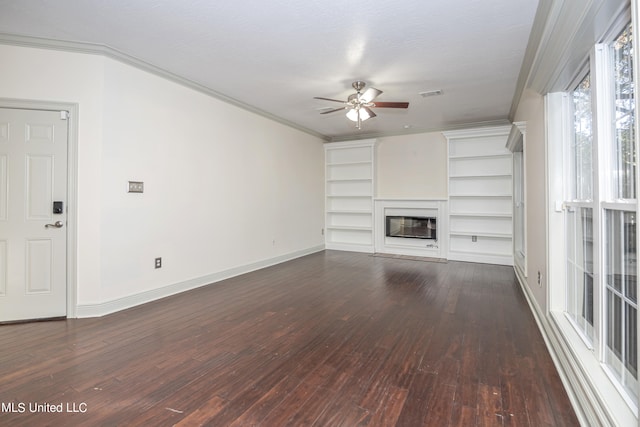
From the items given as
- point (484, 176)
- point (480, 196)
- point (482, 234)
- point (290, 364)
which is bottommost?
point (290, 364)

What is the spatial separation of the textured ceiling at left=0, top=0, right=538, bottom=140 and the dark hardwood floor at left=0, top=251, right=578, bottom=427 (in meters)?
2.68

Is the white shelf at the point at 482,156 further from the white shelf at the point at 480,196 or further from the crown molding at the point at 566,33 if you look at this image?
the crown molding at the point at 566,33

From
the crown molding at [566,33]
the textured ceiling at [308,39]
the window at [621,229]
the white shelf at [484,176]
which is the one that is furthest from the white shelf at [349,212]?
the window at [621,229]

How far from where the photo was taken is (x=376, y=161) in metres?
6.80

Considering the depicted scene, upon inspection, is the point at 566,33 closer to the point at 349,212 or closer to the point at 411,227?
the point at 411,227

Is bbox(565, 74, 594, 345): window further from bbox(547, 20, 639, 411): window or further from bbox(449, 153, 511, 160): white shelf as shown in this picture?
bbox(449, 153, 511, 160): white shelf

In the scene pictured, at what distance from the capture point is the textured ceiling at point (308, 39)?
2395 mm

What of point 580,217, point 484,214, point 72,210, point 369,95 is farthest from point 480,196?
point 72,210

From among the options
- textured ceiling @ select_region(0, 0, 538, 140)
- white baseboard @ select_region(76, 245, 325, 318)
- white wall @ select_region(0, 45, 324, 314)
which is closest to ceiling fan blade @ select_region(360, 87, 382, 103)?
textured ceiling @ select_region(0, 0, 538, 140)

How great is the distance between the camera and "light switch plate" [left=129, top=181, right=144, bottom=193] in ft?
10.8

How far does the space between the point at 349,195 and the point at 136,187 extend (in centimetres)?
455

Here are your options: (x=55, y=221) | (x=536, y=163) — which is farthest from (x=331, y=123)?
(x=55, y=221)

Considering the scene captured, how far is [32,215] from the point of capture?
9.57 feet

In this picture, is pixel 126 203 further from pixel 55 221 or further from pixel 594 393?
pixel 594 393
